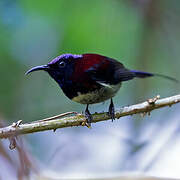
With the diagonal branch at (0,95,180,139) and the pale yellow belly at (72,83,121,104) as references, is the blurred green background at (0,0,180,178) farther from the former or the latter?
the diagonal branch at (0,95,180,139)

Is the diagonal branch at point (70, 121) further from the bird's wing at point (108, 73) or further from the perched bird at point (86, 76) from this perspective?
the bird's wing at point (108, 73)

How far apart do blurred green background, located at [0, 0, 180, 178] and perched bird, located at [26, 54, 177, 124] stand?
1158mm

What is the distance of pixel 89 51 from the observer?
5.77m

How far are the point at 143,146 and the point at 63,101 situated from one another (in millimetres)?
1948

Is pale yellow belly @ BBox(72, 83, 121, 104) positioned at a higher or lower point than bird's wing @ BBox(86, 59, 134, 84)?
lower

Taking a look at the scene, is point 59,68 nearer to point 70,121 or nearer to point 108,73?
point 108,73

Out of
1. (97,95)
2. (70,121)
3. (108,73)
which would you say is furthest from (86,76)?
(70,121)

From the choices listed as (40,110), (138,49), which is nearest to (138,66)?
(138,49)

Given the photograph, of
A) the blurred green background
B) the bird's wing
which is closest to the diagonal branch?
the bird's wing

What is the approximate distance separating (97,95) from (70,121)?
0.80 meters

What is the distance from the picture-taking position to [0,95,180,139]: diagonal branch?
297cm

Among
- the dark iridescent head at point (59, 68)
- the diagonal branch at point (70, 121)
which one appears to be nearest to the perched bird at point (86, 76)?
the dark iridescent head at point (59, 68)

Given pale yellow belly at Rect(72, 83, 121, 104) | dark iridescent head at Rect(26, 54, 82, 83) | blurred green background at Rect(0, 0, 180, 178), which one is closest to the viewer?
pale yellow belly at Rect(72, 83, 121, 104)

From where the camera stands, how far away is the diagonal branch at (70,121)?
9.74 feet
